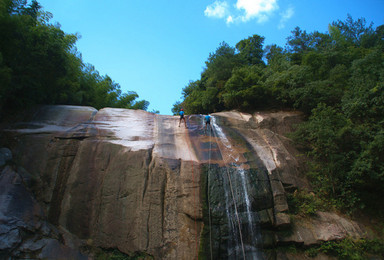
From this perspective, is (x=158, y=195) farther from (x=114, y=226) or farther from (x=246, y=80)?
(x=246, y=80)

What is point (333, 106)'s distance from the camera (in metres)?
12.9

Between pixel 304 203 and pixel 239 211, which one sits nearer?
pixel 239 211

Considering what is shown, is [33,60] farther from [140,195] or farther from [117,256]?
[117,256]

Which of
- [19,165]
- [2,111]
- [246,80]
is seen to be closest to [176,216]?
[19,165]

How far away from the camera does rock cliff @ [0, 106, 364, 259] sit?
7.30m

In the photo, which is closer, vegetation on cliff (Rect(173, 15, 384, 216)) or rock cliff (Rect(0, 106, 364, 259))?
rock cliff (Rect(0, 106, 364, 259))

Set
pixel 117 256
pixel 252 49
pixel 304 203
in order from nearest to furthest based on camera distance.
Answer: pixel 117 256
pixel 304 203
pixel 252 49

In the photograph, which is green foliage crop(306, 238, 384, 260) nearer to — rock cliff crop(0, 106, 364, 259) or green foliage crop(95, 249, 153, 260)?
rock cliff crop(0, 106, 364, 259)

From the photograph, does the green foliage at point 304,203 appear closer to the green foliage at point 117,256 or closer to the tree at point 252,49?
the green foliage at point 117,256

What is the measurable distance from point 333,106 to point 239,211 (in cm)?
966

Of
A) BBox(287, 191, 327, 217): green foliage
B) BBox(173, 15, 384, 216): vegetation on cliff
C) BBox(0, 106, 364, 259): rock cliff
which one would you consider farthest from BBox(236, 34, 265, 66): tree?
BBox(287, 191, 327, 217): green foliage

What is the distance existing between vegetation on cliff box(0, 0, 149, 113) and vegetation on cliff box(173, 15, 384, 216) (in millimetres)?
10030

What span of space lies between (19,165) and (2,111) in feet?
11.9

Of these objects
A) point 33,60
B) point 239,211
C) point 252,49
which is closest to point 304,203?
point 239,211
